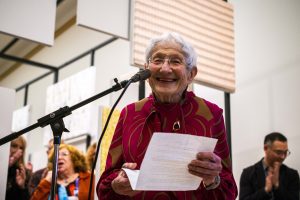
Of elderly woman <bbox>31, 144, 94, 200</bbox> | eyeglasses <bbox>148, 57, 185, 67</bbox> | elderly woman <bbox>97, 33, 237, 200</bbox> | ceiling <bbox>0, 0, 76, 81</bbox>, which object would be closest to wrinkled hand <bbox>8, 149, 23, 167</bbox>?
elderly woman <bbox>31, 144, 94, 200</bbox>

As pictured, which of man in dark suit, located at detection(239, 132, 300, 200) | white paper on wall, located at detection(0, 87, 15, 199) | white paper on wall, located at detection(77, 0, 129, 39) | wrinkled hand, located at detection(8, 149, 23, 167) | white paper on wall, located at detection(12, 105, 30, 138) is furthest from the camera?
white paper on wall, located at detection(12, 105, 30, 138)

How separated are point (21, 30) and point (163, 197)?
1.39 metres

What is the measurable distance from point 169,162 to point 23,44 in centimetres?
558

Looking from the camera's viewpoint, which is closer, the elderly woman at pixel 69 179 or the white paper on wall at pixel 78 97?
the elderly woman at pixel 69 179

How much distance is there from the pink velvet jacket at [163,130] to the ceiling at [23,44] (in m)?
3.56

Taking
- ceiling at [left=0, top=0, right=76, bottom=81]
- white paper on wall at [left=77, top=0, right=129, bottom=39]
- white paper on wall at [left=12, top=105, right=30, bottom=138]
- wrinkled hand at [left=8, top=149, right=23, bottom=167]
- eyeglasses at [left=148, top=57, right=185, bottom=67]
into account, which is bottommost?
wrinkled hand at [left=8, top=149, right=23, bottom=167]

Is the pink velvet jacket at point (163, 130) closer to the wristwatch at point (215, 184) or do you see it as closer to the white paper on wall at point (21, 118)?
the wristwatch at point (215, 184)

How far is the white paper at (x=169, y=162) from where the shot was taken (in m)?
1.22

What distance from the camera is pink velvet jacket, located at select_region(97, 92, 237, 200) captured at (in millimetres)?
1400

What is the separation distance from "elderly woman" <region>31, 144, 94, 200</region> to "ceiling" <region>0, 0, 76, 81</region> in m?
1.64

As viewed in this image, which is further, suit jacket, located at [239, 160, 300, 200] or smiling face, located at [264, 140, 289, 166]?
smiling face, located at [264, 140, 289, 166]

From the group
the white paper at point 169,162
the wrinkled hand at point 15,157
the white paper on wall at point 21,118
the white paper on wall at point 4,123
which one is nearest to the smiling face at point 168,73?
the white paper at point 169,162

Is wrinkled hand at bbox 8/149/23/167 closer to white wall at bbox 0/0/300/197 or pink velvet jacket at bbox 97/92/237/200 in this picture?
white wall at bbox 0/0/300/197

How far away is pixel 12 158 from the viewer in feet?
10.8
